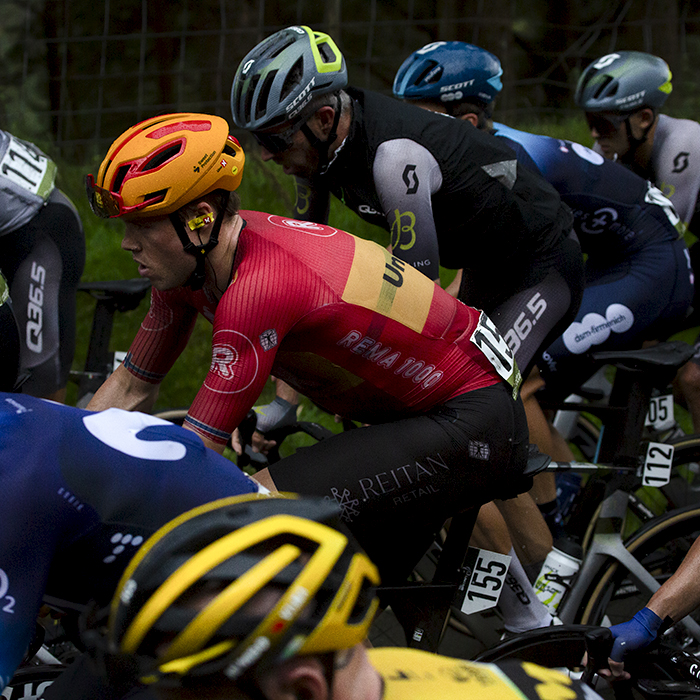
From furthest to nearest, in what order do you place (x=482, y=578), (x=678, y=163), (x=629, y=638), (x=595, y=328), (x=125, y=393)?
(x=678, y=163), (x=595, y=328), (x=482, y=578), (x=125, y=393), (x=629, y=638)

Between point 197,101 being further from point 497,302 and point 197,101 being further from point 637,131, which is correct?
point 497,302

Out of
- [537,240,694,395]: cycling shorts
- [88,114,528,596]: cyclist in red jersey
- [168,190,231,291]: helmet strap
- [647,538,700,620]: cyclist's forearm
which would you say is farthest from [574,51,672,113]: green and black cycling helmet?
[168,190,231,291]: helmet strap

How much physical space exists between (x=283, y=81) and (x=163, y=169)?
0.97 metres

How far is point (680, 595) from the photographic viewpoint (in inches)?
118

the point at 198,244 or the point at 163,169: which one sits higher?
the point at 163,169

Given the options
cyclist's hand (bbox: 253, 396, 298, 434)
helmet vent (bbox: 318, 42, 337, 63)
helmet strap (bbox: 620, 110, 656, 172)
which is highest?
helmet vent (bbox: 318, 42, 337, 63)

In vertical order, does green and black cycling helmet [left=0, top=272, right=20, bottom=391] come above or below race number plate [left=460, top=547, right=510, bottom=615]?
above

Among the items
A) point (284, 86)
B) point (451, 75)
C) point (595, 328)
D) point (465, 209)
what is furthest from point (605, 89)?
point (284, 86)

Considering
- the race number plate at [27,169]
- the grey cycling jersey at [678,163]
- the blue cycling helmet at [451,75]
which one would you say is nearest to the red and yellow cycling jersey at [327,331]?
the race number plate at [27,169]

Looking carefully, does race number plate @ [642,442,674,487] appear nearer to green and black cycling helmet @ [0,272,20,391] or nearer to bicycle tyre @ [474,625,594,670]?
bicycle tyre @ [474,625,594,670]

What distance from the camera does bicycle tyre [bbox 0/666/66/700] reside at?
98.0 inches

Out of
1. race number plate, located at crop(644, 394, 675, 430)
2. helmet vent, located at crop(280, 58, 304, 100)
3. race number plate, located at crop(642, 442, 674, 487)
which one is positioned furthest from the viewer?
race number plate, located at crop(644, 394, 675, 430)

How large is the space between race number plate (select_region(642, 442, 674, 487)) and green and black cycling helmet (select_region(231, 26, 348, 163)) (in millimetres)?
1837

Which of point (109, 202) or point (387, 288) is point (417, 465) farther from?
point (109, 202)
